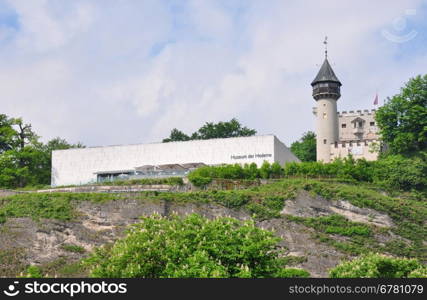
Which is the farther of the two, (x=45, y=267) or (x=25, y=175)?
(x=25, y=175)

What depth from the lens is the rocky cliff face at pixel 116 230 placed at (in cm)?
4138

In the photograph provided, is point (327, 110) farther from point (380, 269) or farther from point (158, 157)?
point (380, 269)

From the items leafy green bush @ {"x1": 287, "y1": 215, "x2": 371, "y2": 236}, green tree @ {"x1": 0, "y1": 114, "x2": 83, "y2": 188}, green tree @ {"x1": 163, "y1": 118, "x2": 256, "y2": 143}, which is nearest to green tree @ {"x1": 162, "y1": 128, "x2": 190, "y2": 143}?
green tree @ {"x1": 163, "y1": 118, "x2": 256, "y2": 143}

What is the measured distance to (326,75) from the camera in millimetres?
79688

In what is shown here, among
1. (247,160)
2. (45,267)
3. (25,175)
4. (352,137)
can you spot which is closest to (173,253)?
(45,267)

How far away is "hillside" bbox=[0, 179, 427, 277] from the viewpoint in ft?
139

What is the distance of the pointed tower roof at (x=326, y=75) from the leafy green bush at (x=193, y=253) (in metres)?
55.8

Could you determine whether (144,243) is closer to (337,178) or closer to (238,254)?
(238,254)

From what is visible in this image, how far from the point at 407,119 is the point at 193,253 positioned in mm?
46363

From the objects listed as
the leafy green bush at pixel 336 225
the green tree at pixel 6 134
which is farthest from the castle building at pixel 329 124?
the green tree at pixel 6 134

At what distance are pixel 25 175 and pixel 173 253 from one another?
1950 inches

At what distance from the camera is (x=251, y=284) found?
15477 mm

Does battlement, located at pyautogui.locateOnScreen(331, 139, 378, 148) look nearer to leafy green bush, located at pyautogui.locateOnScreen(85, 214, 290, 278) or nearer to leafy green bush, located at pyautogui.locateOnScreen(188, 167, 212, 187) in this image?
leafy green bush, located at pyautogui.locateOnScreen(188, 167, 212, 187)

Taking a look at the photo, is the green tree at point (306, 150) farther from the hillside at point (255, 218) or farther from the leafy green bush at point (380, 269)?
the leafy green bush at point (380, 269)
